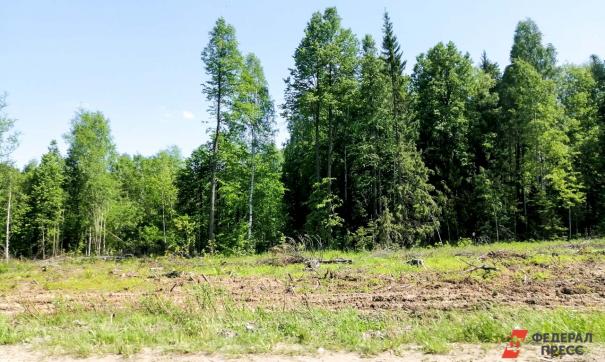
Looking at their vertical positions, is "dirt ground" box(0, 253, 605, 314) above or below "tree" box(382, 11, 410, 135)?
below

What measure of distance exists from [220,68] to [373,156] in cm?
1297

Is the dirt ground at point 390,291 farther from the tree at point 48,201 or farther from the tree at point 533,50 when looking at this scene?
the tree at point 48,201

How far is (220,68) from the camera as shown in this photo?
28312 mm

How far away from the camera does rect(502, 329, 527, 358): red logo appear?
5.59 metres

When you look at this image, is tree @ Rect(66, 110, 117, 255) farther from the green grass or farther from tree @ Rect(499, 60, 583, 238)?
tree @ Rect(499, 60, 583, 238)

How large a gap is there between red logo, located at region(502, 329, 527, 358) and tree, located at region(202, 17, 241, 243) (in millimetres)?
23658

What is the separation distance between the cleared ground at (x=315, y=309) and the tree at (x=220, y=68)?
14773mm

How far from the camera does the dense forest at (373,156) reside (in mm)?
28984

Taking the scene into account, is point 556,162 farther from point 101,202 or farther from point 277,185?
point 101,202

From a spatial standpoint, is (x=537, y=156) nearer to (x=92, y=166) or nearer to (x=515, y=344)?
(x=515, y=344)

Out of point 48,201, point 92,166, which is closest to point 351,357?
point 92,166

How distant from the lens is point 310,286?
12602 mm

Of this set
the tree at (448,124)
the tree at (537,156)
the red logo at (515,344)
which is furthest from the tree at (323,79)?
the red logo at (515,344)

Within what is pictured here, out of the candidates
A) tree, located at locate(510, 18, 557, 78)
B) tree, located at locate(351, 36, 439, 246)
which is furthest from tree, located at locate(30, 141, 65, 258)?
tree, located at locate(510, 18, 557, 78)
